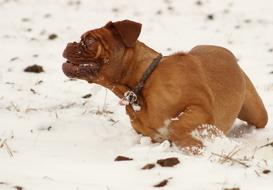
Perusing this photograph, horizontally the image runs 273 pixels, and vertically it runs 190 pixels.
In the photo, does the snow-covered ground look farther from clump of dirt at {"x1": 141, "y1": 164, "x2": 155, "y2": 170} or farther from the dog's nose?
the dog's nose

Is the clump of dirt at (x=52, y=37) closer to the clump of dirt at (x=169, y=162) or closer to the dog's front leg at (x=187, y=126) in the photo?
the dog's front leg at (x=187, y=126)

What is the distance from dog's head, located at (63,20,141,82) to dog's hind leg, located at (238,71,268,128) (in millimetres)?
1836

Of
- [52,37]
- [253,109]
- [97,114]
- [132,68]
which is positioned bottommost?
[52,37]

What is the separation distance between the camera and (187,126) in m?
4.68

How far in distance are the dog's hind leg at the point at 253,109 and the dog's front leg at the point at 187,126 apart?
1376mm

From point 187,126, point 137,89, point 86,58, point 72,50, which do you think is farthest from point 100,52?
point 187,126

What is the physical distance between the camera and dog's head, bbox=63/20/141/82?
465 centimetres

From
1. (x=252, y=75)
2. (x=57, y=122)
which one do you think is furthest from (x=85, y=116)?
(x=252, y=75)

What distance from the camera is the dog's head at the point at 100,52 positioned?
4652 millimetres

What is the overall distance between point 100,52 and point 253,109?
214 centimetres

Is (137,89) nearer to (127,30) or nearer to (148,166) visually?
(127,30)

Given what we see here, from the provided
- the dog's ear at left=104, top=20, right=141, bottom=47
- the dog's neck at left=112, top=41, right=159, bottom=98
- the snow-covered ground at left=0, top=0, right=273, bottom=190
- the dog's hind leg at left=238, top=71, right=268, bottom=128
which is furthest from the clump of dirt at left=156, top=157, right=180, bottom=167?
the dog's hind leg at left=238, top=71, right=268, bottom=128

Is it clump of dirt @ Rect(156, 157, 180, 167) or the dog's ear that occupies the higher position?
the dog's ear

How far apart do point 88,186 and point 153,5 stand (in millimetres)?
10834
